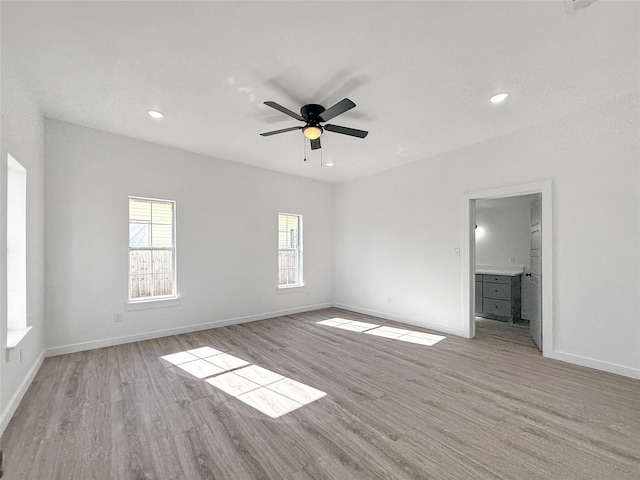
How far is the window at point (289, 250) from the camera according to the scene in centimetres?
605

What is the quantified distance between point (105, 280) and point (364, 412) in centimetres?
379

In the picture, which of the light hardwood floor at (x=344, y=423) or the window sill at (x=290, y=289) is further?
the window sill at (x=290, y=289)

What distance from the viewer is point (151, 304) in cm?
433

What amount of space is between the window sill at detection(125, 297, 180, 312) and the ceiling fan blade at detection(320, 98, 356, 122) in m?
3.56

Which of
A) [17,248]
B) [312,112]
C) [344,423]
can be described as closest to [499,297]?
[344,423]

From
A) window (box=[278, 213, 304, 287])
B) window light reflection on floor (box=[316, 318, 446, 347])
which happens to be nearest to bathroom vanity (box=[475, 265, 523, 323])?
window light reflection on floor (box=[316, 318, 446, 347])

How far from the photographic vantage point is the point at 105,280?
157 inches

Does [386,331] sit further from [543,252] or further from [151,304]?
[151,304]

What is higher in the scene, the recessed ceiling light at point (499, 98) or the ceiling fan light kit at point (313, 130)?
the recessed ceiling light at point (499, 98)

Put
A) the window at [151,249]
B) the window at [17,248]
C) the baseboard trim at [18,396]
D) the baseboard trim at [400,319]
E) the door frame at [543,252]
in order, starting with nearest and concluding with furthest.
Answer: the baseboard trim at [18,396]
the window at [17,248]
the door frame at [543,252]
the window at [151,249]
the baseboard trim at [400,319]

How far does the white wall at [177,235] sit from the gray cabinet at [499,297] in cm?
329

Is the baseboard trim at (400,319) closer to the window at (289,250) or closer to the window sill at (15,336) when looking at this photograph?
the window at (289,250)

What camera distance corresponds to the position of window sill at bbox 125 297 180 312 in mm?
4168

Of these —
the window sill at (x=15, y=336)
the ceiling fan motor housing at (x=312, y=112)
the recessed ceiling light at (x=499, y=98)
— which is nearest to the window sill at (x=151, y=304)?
the window sill at (x=15, y=336)
